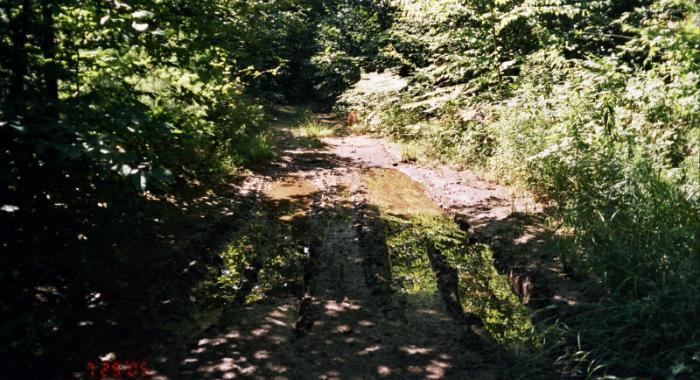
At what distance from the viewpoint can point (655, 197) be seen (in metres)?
3.88

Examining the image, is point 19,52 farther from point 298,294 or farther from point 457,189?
point 457,189

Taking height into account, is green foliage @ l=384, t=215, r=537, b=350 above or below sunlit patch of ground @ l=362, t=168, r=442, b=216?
below

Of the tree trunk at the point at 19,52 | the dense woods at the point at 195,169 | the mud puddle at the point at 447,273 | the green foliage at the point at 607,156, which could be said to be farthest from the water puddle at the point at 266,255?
the green foliage at the point at 607,156

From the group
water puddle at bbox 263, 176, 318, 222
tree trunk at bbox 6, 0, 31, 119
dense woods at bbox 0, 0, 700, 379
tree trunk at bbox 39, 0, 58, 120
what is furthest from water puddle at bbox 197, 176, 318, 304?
tree trunk at bbox 6, 0, 31, 119

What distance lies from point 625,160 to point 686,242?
1101mm

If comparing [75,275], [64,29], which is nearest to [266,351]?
[75,275]

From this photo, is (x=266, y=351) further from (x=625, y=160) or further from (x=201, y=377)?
(x=625, y=160)

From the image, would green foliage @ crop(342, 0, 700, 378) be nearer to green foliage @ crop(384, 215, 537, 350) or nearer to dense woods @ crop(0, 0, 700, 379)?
dense woods @ crop(0, 0, 700, 379)

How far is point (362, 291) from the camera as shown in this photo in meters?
4.48
